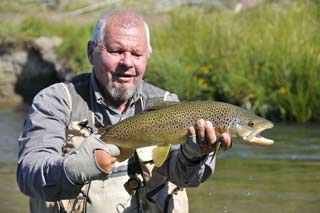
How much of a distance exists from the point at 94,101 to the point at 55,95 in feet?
0.78

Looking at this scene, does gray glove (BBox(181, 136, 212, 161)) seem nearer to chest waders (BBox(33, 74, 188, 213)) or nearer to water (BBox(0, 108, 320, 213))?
chest waders (BBox(33, 74, 188, 213))

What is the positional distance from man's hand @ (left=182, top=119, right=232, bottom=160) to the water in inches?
150

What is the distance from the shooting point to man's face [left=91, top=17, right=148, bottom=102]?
14.0 feet

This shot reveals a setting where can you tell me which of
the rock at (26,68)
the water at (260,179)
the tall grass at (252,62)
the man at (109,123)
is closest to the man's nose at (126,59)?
the man at (109,123)

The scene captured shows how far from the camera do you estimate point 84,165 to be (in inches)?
139

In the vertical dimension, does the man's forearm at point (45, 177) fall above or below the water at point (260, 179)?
above

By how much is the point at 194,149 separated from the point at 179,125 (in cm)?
12

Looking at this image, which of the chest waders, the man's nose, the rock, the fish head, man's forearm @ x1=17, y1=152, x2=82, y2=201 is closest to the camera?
man's forearm @ x1=17, y1=152, x2=82, y2=201

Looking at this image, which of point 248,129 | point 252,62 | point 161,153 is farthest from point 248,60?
point 248,129

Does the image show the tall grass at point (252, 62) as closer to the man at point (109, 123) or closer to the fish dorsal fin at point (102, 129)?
the man at point (109, 123)

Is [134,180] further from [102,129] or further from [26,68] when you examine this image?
[26,68]

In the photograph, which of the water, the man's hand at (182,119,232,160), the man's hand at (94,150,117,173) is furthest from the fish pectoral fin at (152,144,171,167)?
the water

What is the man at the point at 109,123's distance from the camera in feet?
13.2

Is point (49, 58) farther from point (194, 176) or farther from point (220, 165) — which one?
point (194, 176)
